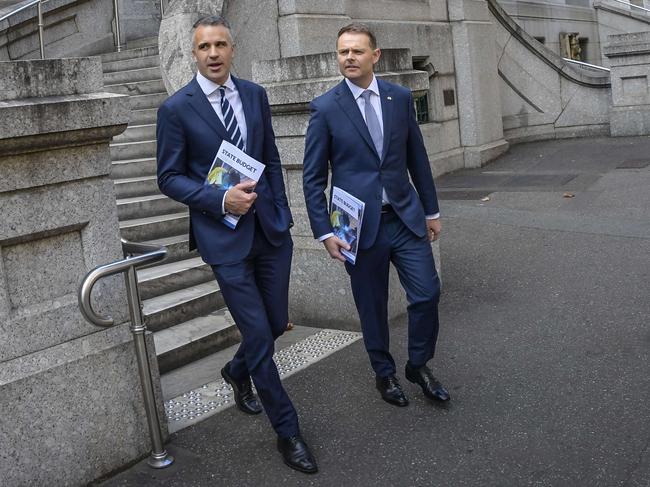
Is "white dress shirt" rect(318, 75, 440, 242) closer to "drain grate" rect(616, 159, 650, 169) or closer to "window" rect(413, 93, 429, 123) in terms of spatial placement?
"drain grate" rect(616, 159, 650, 169)

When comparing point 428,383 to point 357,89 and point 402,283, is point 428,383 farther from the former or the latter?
point 357,89

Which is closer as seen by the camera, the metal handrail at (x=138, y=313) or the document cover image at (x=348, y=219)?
the metal handrail at (x=138, y=313)

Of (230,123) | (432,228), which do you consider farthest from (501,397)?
(230,123)

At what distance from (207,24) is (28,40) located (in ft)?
30.8

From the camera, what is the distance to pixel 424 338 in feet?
15.4

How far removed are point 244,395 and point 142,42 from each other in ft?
29.6

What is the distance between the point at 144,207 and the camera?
7.43 m

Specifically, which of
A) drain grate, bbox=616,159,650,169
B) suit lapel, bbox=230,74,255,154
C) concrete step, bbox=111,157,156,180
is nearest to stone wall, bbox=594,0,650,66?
drain grate, bbox=616,159,650,169

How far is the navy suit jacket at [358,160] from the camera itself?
181 inches

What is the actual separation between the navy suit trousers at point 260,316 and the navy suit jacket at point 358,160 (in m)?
0.48

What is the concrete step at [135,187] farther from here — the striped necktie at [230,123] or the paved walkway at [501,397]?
the striped necktie at [230,123]

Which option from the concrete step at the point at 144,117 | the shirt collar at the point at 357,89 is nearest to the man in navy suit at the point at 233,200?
the shirt collar at the point at 357,89

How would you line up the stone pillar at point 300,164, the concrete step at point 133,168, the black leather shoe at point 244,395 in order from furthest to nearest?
the concrete step at point 133,168
the stone pillar at point 300,164
the black leather shoe at point 244,395

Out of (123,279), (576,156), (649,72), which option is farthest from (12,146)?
(649,72)
